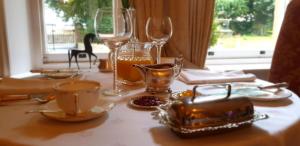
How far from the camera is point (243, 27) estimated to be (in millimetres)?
2330

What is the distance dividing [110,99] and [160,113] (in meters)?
0.22

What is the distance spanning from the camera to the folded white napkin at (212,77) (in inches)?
42.3

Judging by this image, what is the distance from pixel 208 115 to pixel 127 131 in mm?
168

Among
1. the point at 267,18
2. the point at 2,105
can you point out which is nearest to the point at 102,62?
the point at 2,105

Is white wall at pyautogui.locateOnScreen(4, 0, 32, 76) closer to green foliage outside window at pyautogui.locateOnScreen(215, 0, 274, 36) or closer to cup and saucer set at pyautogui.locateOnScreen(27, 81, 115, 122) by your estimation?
cup and saucer set at pyautogui.locateOnScreen(27, 81, 115, 122)

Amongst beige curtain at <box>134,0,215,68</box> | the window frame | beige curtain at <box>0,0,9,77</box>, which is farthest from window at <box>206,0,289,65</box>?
beige curtain at <box>0,0,9,77</box>

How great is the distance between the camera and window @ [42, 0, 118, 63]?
2.04 m

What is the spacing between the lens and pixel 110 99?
0.89 meters

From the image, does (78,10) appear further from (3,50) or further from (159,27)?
(159,27)

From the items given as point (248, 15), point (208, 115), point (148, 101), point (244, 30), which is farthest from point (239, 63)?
point (208, 115)

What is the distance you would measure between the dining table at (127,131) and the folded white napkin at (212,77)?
278 millimetres

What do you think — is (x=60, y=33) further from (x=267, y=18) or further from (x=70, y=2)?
(x=267, y=18)

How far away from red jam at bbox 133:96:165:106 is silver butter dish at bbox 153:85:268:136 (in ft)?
0.45

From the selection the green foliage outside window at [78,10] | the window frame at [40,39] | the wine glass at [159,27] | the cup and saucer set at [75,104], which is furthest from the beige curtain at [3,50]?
the cup and saucer set at [75,104]
